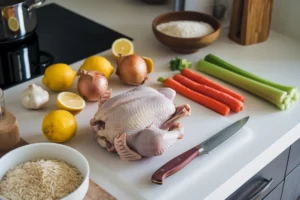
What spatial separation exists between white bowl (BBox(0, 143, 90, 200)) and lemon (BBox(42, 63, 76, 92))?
28cm

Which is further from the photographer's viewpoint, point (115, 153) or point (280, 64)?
point (280, 64)

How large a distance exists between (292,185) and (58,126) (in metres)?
0.72

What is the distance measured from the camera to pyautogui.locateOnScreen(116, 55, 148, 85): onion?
4.29 feet

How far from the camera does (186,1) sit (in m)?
1.70

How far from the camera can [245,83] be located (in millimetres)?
1332

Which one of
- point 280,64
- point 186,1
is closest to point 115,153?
point 280,64

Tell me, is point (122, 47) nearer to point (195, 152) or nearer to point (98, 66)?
point (98, 66)

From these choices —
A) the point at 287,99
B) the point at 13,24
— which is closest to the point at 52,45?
the point at 13,24

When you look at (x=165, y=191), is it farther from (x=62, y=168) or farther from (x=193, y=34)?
(x=193, y=34)

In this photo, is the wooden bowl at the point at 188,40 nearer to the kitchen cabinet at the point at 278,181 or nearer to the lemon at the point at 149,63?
the lemon at the point at 149,63

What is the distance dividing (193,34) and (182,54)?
0.07 m

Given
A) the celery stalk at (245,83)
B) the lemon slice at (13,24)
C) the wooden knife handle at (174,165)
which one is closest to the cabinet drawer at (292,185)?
the celery stalk at (245,83)

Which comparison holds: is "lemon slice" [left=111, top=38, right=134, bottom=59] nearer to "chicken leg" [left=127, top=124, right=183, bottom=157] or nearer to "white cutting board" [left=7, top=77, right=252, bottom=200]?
"white cutting board" [left=7, top=77, right=252, bottom=200]

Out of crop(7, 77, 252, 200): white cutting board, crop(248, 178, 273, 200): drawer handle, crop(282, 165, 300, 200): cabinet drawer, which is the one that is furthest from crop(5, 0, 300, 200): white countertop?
crop(282, 165, 300, 200): cabinet drawer
